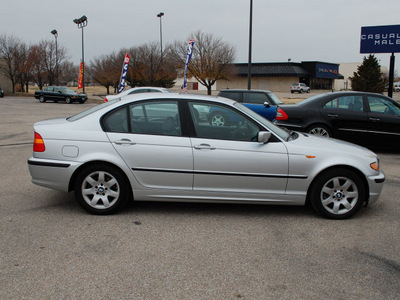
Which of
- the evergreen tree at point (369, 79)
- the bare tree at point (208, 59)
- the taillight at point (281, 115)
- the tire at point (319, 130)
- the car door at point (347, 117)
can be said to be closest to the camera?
the car door at point (347, 117)

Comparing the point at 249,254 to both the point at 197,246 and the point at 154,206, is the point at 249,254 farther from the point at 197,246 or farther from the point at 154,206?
the point at 154,206

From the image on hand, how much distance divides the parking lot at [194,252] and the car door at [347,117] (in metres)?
4.05

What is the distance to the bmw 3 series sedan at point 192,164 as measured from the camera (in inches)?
190

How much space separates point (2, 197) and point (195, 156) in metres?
2.97

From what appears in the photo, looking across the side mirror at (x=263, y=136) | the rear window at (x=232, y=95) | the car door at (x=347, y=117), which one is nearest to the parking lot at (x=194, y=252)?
the side mirror at (x=263, y=136)

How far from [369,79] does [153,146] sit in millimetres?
35082

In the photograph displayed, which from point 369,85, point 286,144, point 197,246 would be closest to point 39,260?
point 197,246

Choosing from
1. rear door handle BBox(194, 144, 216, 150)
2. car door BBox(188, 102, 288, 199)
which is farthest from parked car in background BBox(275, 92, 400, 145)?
rear door handle BBox(194, 144, 216, 150)

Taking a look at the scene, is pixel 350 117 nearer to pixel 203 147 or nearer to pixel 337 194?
pixel 337 194

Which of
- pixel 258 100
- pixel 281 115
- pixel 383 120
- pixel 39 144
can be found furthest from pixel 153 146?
pixel 258 100

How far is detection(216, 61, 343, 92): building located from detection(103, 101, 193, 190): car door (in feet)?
216

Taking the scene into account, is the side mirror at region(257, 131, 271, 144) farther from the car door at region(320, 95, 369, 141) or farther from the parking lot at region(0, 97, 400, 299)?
the car door at region(320, 95, 369, 141)

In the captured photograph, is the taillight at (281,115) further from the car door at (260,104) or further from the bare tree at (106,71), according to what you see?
the bare tree at (106,71)

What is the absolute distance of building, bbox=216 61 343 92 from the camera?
69938mm
